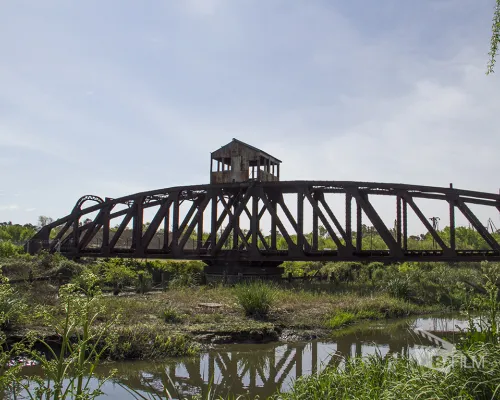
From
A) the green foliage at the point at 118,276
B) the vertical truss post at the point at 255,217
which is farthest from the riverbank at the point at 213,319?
the vertical truss post at the point at 255,217

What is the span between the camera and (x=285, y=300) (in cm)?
1794

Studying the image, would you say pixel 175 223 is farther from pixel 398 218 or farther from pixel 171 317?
pixel 171 317

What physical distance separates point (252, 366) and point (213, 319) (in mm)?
3898

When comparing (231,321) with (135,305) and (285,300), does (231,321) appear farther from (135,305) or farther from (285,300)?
(285,300)

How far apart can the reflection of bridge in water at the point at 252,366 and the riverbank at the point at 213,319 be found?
1.98ft

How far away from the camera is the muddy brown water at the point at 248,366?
867 cm

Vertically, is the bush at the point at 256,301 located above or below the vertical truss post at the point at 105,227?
below

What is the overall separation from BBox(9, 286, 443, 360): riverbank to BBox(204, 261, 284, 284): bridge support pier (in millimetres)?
4304

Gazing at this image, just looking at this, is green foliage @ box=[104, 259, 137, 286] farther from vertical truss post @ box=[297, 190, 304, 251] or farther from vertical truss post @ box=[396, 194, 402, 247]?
vertical truss post @ box=[396, 194, 402, 247]

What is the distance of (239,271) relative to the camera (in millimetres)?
25797

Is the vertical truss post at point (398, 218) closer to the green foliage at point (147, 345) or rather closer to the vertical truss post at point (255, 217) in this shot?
the vertical truss post at point (255, 217)

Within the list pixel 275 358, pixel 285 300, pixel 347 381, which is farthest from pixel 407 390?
pixel 285 300

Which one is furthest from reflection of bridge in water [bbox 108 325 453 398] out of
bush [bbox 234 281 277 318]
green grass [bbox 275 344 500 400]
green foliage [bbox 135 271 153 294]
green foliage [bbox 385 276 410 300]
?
green foliage [bbox 135 271 153 294]

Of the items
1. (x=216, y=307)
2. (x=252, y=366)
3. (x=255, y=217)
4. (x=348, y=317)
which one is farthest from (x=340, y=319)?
(x=255, y=217)
